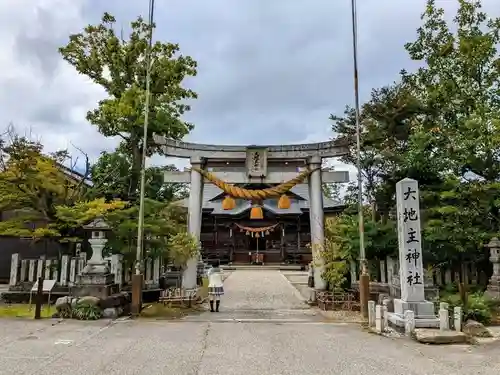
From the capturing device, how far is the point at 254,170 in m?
15.0

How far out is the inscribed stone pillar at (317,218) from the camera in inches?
553

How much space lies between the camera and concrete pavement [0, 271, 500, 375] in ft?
18.9

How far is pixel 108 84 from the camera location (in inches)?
691

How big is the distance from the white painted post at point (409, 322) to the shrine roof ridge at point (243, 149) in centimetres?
754

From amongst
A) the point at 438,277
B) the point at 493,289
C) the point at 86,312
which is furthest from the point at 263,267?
the point at 86,312


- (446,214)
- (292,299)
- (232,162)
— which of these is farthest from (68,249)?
(446,214)

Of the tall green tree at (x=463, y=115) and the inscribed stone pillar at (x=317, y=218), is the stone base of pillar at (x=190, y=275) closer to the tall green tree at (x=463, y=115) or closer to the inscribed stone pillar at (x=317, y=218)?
the inscribed stone pillar at (x=317, y=218)

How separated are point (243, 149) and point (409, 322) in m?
8.89

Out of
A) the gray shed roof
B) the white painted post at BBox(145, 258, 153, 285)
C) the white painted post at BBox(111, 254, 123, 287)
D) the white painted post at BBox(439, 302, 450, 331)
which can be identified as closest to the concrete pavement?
the white painted post at BBox(439, 302, 450, 331)

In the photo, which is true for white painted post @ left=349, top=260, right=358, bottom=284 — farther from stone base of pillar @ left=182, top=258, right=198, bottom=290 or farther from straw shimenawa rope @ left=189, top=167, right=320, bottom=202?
stone base of pillar @ left=182, top=258, right=198, bottom=290

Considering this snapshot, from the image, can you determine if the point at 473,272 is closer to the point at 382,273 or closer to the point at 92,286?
the point at 382,273

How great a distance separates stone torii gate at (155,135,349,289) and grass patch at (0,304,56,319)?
14.9ft

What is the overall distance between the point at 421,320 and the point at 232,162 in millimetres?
9386

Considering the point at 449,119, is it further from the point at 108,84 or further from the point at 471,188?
the point at 108,84
